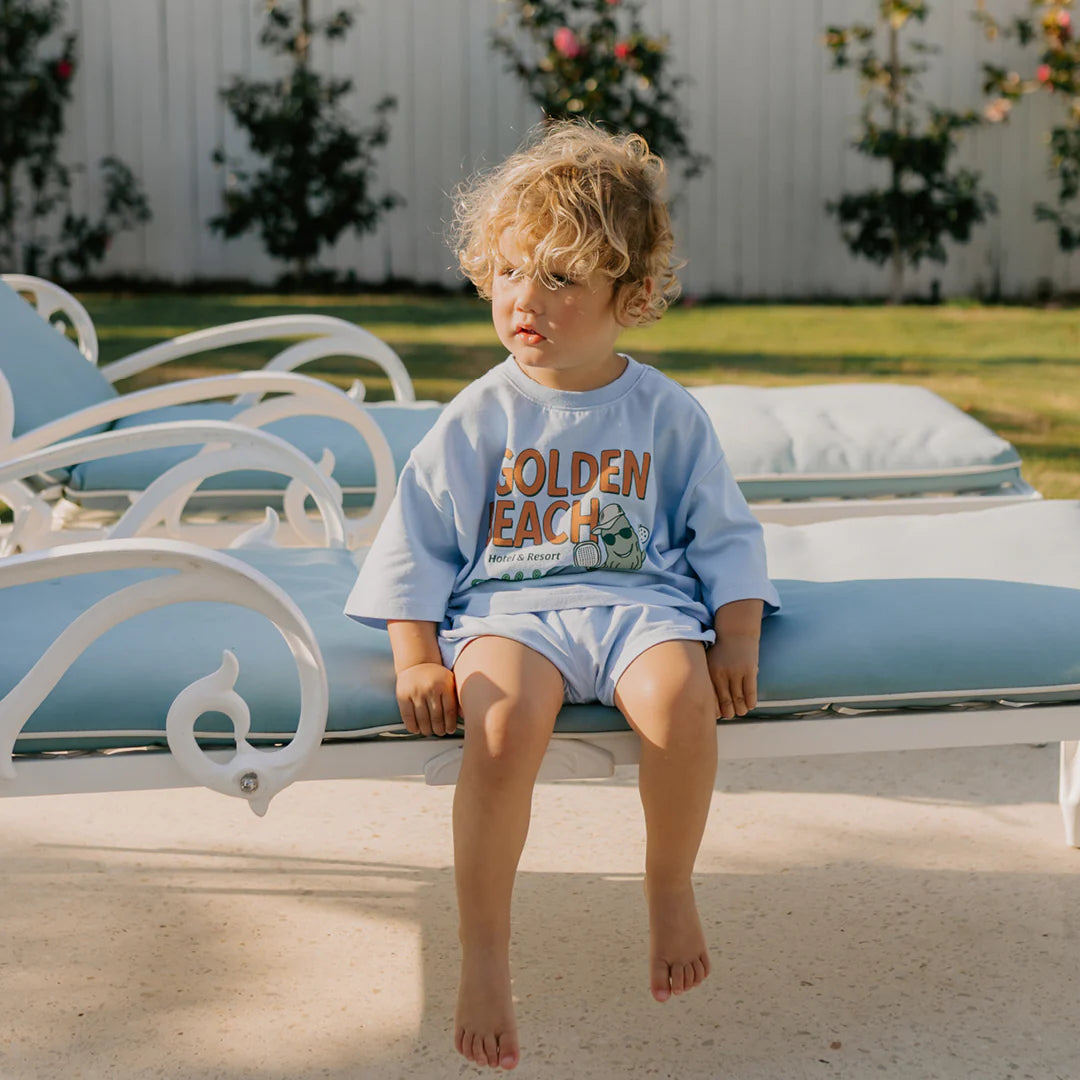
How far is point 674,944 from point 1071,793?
896mm

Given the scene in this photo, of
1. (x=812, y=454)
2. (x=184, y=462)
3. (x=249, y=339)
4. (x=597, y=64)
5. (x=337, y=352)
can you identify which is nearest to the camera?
(x=184, y=462)

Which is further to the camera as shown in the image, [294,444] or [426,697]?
[294,444]

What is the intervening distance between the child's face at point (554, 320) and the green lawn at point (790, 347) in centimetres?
290

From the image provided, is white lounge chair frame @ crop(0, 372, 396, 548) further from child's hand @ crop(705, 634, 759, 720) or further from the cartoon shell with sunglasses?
child's hand @ crop(705, 634, 759, 720)

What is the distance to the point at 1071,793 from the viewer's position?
2.42 metres

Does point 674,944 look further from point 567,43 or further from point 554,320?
point 567,43

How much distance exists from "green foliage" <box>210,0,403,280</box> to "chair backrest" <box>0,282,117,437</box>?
569cm

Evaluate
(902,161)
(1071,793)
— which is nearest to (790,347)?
(902,161)

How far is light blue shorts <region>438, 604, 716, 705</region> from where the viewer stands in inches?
72.4

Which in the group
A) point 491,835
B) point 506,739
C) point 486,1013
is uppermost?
point 506,739

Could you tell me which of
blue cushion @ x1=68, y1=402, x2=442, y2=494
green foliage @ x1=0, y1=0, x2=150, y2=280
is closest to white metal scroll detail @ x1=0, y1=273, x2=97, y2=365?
blue cushion @ x1=68, y1=402, x2=442, y2=494

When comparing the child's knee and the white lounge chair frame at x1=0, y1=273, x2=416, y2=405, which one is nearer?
the child's knee

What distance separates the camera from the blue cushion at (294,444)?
3186 mm

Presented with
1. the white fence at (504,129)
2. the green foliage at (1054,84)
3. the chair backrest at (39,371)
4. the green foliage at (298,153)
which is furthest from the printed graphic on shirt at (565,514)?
the green foliage at (1054,84)
